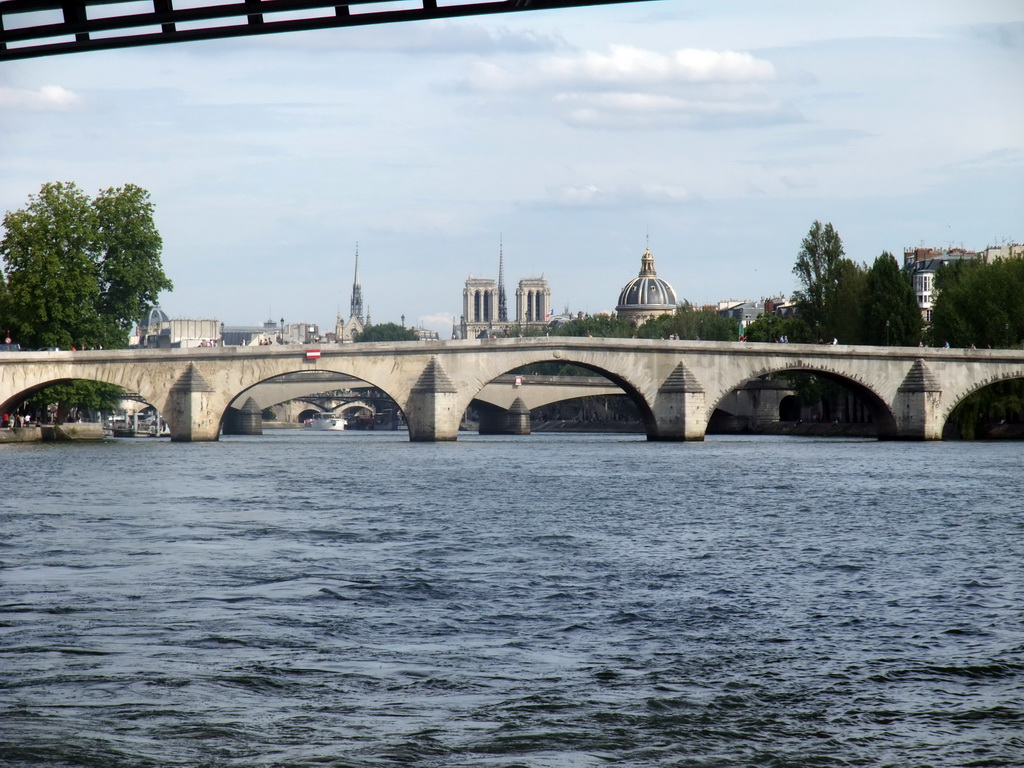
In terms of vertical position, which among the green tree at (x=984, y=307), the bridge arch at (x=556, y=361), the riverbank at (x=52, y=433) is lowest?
the riverbank at (x=52, y=433)

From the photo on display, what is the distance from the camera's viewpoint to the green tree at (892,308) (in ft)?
229

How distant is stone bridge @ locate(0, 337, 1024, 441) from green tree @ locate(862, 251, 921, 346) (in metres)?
5.80

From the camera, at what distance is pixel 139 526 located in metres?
22.4

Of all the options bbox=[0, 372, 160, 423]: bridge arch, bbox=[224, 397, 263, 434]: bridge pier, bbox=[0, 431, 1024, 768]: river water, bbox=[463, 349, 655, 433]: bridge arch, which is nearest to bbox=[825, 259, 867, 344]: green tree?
bbox=[463, 349, 655, 433]: bridge arch

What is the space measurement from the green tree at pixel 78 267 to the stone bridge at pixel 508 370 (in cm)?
255

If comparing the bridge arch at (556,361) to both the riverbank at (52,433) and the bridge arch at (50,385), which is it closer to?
the bridge arch at (50,385)

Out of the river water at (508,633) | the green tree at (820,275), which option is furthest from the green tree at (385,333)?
the river water at (508,633)

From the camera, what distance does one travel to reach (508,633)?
502 inches

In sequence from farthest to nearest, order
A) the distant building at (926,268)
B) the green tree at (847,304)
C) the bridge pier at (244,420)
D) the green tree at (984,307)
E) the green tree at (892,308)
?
the distant building at (926,268) < the bridge pier at (244,420) < the green tree at (847,304) < the green tree at (892,308) < the green tree at (984,307)

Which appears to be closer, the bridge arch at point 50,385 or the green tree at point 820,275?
the bridge arch at point 50,385

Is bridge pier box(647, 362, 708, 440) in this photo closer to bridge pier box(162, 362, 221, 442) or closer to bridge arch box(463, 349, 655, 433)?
bridge arch box(463, 349, 655, 433)

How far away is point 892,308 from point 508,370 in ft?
69.9

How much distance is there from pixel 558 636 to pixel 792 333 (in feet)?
226

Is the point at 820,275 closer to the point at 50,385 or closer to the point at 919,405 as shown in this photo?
the point at 919,405
